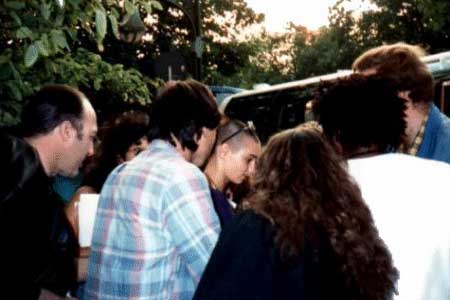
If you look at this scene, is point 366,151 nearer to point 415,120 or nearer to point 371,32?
point 415,120

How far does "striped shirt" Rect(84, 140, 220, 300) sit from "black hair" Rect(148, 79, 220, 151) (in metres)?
0.15

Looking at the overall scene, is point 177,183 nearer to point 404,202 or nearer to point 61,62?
point 404,202

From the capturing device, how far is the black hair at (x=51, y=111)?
304 centimetres

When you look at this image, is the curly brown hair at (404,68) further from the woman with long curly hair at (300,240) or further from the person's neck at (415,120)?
the woman with long curly hair at (300,240)

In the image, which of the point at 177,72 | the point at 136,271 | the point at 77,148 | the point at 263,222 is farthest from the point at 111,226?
the point at 177,72

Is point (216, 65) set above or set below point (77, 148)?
below

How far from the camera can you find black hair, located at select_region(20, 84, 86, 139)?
3043mm

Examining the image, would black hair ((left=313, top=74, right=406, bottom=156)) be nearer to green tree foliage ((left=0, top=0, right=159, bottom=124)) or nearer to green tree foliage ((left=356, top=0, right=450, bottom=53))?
green tree foliage ((left=0, top=0, right=159, bottom=124))

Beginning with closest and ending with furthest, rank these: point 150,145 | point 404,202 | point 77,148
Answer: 1. point 404,202
2. point 150,145
3. point 77,148

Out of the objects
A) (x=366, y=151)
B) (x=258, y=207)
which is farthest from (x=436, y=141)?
(x=258, y=207)

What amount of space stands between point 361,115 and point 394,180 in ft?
0.89

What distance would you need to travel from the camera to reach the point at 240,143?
3859mm

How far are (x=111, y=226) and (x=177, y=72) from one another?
624 centimetres

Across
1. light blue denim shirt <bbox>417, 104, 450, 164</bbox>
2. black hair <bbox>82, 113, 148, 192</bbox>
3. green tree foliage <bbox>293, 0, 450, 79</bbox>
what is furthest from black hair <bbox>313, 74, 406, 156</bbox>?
green tree foliage <bbox>293, 0, 450, 79</bbox>
